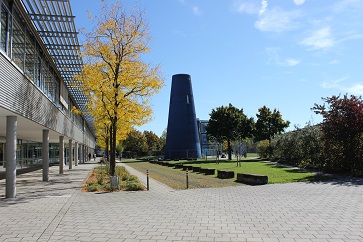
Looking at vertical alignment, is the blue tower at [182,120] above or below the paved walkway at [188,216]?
above

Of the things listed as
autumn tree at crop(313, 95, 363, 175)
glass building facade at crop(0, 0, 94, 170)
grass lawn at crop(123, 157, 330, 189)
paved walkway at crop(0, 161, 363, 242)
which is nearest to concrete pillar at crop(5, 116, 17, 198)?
paved walkway at crop(0, 161, 363, 242)

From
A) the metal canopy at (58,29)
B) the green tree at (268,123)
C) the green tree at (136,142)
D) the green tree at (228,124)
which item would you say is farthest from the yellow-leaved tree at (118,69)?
the green tree at (136,142)

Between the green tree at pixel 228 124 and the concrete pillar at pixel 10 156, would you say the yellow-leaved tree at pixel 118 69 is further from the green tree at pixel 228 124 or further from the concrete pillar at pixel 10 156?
the green tree at pixel 228 124

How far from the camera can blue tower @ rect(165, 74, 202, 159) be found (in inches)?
2499

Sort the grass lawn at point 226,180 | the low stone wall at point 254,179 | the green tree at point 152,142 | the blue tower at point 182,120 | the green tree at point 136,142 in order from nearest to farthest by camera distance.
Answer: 1. the low stone wall at point 254,179
2. the grass lawn at point 226,180
3. the blue tower at point 182,120
4. the green tree at point 136,142
5. the green tree at point 152,142

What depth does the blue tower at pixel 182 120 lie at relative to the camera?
63.5m

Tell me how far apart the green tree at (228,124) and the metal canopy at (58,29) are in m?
33.3

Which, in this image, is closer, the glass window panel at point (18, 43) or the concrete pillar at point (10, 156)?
the concrete pillar at point (10, 156)

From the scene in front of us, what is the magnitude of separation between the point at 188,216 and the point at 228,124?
45146 millimetres

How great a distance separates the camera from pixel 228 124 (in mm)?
53844

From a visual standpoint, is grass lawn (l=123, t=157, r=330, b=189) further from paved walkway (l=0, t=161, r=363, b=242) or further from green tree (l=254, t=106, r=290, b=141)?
green tree (l=254, t=106, r=290, b=141)

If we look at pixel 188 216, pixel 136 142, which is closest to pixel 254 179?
pixel 188 216

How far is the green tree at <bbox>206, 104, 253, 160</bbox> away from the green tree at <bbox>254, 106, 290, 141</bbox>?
9812 mm

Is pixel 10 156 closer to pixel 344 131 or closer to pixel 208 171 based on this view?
pixel 208 171
